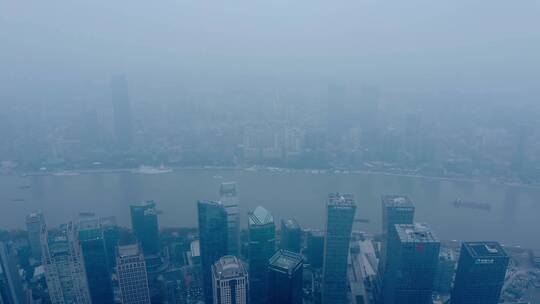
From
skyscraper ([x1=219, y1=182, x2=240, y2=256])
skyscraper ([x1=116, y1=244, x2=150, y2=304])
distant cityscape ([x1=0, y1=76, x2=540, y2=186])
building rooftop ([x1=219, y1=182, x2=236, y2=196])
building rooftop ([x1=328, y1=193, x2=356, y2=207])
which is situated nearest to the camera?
skyscraper ([x1=116, y1=244, x2=150, y2=304])

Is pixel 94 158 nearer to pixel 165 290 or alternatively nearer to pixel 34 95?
pixel 34 95

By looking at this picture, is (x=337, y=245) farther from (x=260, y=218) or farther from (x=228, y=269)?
(x=228, y=269)

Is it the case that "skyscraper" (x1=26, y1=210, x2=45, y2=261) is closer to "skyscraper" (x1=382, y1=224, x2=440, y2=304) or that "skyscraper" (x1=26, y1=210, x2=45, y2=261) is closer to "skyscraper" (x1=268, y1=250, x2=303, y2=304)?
"skyscraper" (x1=268, y1=250, x2=303, y2=304)

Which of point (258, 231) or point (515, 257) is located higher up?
point (258, 231)

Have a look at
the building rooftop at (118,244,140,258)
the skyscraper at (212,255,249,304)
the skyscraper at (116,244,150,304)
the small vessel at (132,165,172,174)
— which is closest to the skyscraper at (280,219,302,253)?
the skyscraper at (212,255,249,304)

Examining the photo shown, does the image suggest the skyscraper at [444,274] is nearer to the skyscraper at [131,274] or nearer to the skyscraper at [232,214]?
the skyscraper at [232,214]

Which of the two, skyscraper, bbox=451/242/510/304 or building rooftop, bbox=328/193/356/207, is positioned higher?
building rooftop, bbox=328/193/356/207

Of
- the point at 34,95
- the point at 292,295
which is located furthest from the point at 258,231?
the point at 34,95

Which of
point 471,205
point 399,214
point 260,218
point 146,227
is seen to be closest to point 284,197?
point 146,227
